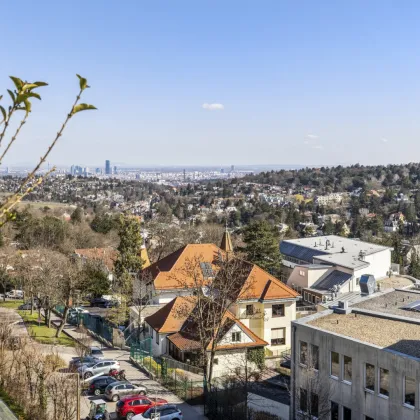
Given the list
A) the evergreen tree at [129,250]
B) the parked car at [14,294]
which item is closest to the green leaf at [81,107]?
the evergreen tree at [129,250]

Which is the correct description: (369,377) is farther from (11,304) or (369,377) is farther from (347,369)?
(11,304)

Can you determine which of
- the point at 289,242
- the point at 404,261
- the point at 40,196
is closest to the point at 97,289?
the point at 289,242

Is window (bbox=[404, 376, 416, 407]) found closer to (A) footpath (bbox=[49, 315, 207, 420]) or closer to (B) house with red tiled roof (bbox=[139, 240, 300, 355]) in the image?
(A) footpath (bbox=[49, 315, 207, 420])

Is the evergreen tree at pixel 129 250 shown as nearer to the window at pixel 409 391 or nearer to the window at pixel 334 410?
the window at pixel 334 410

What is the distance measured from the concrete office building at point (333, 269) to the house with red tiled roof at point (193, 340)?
7218mm

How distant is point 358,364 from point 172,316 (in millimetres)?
14044

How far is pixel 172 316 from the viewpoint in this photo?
30.6 m

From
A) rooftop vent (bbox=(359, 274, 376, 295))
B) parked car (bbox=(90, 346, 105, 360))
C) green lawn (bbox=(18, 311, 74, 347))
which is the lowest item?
green lawn (bbox=(18, 311, 74, 347))

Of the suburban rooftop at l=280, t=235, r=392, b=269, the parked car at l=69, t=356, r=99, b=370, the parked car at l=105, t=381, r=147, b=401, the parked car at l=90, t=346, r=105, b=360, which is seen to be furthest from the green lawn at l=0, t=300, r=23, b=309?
the suburban rooftop at l=280, t=235, r=392, b=269

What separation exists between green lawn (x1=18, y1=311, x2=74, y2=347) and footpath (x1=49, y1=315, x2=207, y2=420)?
734 millimetres

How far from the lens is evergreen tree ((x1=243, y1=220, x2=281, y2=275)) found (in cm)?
4591

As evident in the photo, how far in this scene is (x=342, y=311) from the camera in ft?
73.8

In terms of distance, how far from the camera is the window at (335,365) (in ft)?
63.8

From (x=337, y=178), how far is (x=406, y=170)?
894 inches
